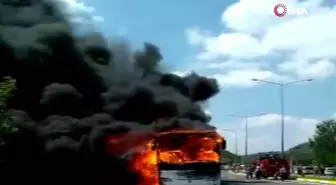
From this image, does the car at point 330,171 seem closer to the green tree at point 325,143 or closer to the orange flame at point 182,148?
the green tree at point 325,143

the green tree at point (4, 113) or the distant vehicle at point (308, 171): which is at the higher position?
the distant vehicle at point (308, 171)

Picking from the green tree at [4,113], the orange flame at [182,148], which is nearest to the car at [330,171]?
the orange flame at [182,148]

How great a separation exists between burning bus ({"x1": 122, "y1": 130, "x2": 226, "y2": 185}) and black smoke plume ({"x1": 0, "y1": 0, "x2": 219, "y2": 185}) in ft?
10.3

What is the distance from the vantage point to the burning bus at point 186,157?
2550 centimetres

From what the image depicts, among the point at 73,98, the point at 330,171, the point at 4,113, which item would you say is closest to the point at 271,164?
the point at 330,171

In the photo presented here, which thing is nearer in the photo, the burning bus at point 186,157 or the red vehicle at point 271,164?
the burning bus at point 186,157

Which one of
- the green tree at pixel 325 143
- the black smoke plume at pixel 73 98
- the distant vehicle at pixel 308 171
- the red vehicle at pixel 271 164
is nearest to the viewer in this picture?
the black smoke plume at pixel 73 98

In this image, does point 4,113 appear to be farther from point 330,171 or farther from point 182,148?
point 330,171

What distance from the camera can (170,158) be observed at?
84.5 ft

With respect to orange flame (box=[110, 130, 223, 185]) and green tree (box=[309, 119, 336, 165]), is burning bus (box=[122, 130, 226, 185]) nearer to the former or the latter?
orange flame (box=[110, 130, 223, 185])

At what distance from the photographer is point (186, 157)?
25.7m

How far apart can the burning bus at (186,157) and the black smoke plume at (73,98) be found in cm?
314

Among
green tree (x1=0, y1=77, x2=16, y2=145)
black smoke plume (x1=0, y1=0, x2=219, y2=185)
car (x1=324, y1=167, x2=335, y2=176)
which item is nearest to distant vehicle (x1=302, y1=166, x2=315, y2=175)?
car (x1=324, y1=167, x2=335, y2=176)

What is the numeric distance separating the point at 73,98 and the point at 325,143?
235 ft
